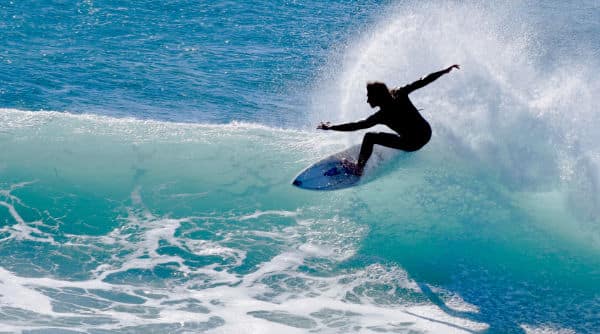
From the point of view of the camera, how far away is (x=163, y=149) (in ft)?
43.7

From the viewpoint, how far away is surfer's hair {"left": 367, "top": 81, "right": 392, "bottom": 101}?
9203mm

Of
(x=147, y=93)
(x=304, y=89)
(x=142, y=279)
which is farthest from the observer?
(x=304, y=89)

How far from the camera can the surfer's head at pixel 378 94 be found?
9211 mm

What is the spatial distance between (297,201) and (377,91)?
121 inches

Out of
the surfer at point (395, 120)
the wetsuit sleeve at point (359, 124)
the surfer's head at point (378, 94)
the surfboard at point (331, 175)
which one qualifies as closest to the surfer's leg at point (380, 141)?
the surfer at point (395, 120)

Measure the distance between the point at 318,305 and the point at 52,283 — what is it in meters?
3.58

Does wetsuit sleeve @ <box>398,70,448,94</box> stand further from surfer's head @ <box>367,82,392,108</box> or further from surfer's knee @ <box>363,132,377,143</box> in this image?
surfer's knee @ <box>363,132,377,143</box>

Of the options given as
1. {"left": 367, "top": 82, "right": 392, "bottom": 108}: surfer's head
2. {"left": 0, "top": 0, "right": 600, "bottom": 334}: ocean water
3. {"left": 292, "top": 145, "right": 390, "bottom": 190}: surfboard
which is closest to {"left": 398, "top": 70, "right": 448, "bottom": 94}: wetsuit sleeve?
{"left": 367, "top": 82, "right": 392, "bottom": 108}: surfer's head

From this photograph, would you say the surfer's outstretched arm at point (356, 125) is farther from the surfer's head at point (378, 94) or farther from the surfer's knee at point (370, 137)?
the surfer's knee at point (370, 137)

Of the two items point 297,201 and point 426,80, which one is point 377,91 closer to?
point 426,80

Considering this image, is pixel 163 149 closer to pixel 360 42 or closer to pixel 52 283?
pixel 52 283

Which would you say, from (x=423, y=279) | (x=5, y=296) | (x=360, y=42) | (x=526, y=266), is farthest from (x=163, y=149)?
(x=360, y=42)

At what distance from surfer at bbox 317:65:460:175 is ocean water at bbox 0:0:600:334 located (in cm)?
144

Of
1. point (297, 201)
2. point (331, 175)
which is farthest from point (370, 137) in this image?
point (297, 201)
